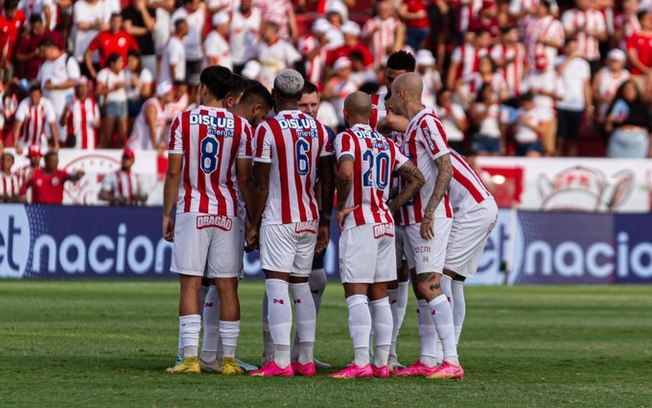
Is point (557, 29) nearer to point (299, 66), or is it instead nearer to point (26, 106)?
point (299, 66)

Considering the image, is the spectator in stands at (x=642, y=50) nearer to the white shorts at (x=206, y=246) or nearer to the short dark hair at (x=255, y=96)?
the short dark hair at (x=255, y=96)

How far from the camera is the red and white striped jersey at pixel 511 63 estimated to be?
95.9 ft

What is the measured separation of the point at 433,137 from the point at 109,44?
53.2ft

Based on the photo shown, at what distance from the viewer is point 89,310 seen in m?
18.0

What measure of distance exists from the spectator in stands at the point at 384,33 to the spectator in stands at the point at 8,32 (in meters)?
6.49

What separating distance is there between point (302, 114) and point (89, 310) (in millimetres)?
7458

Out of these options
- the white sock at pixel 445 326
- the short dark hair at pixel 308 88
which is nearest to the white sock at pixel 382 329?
the white sock at pixel 445 326

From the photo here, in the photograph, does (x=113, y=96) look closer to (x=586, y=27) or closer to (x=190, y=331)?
(x=586, y=27)

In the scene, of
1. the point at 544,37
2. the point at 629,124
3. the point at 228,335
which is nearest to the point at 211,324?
the point at 228,335

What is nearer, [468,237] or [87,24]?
[468,237]

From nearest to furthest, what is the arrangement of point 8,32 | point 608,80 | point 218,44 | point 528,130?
point 8,32 → point 218,44 → point 528,130 → point 608,80

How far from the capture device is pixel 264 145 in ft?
36.5

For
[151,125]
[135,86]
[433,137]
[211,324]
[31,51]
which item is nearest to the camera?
[433,137]

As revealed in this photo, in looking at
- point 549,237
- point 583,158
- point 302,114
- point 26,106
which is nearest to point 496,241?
→ point 549,237
